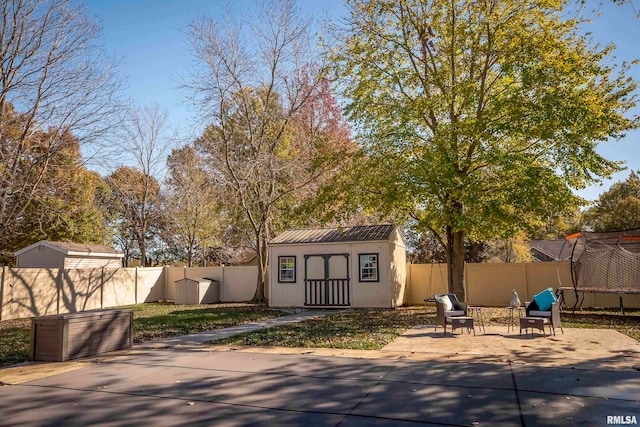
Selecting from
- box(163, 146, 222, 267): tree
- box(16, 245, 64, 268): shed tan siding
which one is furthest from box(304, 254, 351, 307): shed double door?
box(16, 245, 64, 268): shed tan siding

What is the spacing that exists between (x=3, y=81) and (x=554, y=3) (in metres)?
15.4

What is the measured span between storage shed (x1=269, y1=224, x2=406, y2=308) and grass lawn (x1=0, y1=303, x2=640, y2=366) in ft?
3.74

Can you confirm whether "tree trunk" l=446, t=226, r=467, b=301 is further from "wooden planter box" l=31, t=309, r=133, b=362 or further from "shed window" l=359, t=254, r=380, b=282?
"wooden planter box" l=31, t=309, r=133, b=362

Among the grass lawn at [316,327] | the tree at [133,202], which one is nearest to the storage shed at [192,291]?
the grass lawn at [316,327]

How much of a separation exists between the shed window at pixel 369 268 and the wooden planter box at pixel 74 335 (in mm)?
9911

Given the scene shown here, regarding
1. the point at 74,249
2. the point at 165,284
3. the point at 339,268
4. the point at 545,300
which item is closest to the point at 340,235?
the point at 339,268

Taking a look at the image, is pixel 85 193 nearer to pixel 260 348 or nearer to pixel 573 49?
pixel 260 348

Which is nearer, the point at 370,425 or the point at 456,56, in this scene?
the point at 370,425

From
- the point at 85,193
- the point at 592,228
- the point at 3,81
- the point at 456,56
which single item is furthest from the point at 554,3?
the point at 592,228

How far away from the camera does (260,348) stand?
8.41 m

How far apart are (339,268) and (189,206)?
13396 mm

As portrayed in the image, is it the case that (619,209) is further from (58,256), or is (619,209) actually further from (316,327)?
(58,256)

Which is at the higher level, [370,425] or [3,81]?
[3,81]

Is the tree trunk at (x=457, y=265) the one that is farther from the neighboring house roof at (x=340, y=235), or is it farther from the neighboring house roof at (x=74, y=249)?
the neighboring house roof at (x=74, y=249)
